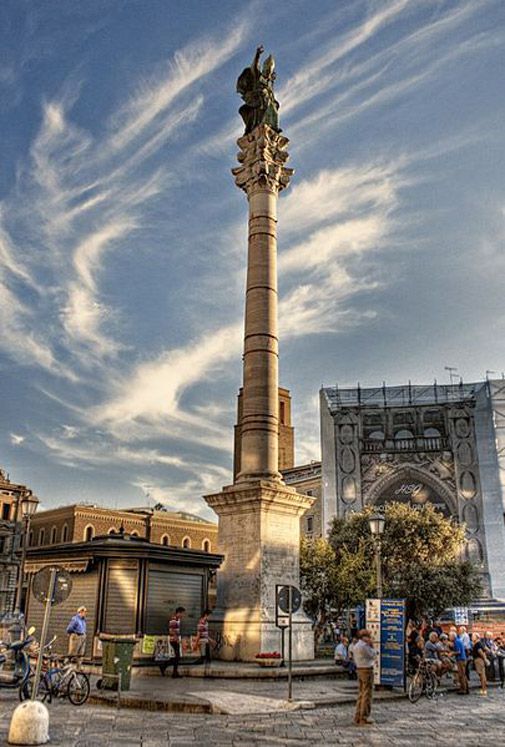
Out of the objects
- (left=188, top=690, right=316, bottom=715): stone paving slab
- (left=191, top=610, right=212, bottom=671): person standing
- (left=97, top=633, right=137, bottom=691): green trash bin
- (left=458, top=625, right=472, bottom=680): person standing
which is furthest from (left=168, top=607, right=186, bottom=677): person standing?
(left=458, top=625, right=472, bottom=680): person standing

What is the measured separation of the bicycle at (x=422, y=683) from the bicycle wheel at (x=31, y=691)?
682 cm

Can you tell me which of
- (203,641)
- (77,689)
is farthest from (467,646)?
(77,689)

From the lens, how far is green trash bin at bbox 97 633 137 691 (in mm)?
12766

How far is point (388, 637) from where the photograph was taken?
15.0 m

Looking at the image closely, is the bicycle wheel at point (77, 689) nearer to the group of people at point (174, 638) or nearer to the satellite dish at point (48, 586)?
the group of people at point (174, 638)

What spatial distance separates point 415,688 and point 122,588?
7.19 m

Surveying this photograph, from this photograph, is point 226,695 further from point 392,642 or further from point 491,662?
point 491,662

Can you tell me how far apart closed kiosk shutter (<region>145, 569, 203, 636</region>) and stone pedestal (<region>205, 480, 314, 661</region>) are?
1.27 metres

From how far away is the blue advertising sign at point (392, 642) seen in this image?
14.7 meters

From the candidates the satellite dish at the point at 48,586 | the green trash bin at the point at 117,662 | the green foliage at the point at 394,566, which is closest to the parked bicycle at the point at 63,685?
the green trash bin at the point at 117,662

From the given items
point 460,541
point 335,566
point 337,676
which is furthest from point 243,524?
point 460,541

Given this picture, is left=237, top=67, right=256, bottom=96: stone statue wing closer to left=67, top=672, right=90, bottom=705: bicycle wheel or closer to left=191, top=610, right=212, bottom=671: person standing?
left=191, top=610, right=212, bottom=671: person standing

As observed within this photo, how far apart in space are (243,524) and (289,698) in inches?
235

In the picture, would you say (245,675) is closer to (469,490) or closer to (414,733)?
(414,733)
